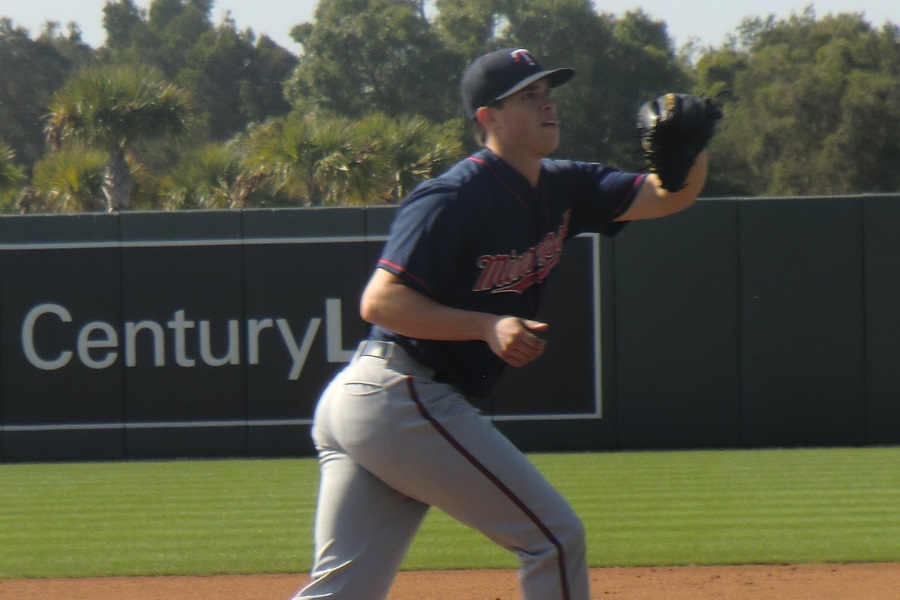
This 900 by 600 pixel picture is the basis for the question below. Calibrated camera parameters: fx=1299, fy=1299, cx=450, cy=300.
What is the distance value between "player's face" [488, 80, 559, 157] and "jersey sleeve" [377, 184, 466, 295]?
279 mm

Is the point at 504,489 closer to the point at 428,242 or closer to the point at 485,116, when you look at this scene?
the point at 428,242

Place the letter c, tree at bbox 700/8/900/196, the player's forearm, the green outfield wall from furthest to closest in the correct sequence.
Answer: tree at bbox 700/8/900/196, the letter c, the green outfield wall, the player's forearm

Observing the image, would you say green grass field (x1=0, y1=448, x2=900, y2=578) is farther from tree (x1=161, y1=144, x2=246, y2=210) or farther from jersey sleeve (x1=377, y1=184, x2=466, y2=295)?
tree (x1=161, y1=144, x2=246, y2=210)

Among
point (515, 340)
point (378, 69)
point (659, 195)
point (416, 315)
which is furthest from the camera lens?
point (378, 69)

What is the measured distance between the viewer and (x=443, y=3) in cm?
5684

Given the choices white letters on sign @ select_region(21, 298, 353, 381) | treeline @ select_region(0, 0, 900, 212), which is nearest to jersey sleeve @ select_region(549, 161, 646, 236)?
white letters on sign @ select_region(21, 298, 353, 381)

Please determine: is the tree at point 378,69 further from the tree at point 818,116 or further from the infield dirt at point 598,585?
the infield dirt at point 598,585

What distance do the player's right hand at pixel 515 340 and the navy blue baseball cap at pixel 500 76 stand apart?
2.13ft

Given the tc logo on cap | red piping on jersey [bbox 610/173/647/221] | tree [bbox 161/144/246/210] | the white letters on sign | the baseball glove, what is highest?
tree [bbox 161/144/246/210]

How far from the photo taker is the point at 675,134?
3518mm

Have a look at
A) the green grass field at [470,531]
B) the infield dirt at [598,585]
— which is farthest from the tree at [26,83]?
the infield dirt at [598,585]

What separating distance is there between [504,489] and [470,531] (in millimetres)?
4621

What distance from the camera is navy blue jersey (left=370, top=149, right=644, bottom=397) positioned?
300 centimetres

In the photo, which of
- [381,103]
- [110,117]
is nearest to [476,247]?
[110,117]
